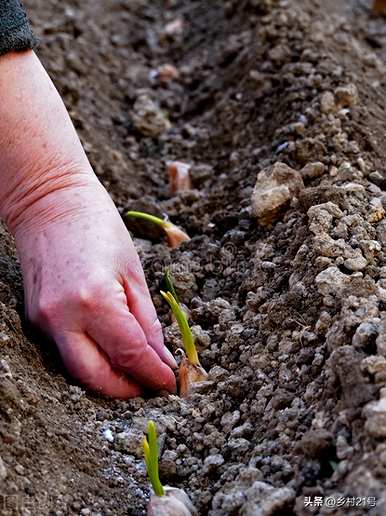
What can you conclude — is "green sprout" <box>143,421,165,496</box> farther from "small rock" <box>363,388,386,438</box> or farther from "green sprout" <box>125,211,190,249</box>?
"green sprout" <box>125,211,190,249</box>

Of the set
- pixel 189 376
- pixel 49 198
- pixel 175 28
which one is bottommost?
pixel 175 28

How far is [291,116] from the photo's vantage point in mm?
2076

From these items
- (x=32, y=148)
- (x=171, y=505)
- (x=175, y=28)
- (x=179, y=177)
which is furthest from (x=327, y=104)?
(x=175, y=28)

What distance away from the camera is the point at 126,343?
139cm

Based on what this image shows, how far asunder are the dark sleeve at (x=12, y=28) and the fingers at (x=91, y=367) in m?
0.54

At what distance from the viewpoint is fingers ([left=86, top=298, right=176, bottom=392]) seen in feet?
4.54

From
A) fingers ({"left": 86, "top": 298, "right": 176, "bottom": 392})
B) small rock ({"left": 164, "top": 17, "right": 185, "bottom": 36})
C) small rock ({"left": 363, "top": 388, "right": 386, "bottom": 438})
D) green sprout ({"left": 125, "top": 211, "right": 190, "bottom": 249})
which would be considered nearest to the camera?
small rock ({"left": 363, "top": 388, "right": 386, "bottom": 438})

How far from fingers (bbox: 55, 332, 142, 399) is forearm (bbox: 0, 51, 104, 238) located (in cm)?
26

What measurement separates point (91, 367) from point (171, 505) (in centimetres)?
32

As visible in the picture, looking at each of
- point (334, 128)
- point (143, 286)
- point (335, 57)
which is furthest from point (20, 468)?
point (335, 57)

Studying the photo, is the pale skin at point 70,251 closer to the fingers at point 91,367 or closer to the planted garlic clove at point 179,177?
the fingers at point 91,367

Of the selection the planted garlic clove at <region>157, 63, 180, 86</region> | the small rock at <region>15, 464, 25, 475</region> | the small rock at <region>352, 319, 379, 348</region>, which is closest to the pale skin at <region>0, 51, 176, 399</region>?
the small rock at <region>15, 464, 25, 475</region>

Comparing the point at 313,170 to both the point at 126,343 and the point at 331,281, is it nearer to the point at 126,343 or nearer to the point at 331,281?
the point at 331,281

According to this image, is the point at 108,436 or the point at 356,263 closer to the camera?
the point at 108,436
